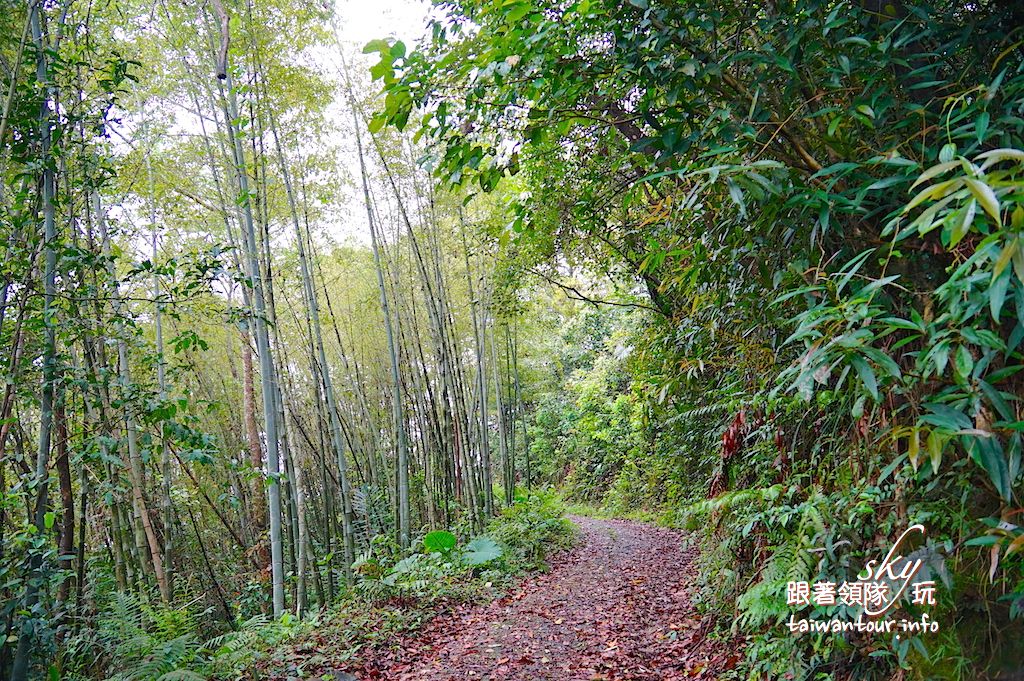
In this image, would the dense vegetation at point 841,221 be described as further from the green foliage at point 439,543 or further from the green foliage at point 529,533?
the green foliage at point 529,533

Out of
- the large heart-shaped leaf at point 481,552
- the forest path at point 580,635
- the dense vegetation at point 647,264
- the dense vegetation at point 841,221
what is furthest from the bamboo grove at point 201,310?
the dense vegetation at point 841,221

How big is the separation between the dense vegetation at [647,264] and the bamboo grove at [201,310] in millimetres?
41

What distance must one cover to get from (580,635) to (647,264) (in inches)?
101

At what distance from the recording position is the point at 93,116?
2980mm

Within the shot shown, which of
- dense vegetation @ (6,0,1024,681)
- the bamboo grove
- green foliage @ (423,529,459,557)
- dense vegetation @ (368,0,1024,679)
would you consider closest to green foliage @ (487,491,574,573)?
dense vegetation @ (6,0,1024,681)

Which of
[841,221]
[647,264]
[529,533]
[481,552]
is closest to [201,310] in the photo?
[647,264]

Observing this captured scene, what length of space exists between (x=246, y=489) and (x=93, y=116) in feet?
23.0

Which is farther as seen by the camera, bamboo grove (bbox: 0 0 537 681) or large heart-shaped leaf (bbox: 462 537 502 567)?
large heart-shaped leaf (bbox: 462 537 502 567)

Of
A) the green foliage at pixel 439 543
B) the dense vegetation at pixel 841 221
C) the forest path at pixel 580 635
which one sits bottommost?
the forest path at pixel 580 635

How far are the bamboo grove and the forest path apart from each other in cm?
152

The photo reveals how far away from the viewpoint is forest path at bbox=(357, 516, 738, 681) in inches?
121

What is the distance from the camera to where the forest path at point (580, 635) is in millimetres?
3066

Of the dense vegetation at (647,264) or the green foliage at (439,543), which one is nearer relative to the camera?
the dense vegetation at (647,264)

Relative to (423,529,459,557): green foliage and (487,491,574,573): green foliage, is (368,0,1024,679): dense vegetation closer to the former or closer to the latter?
(423,529,459,557): green foliage
